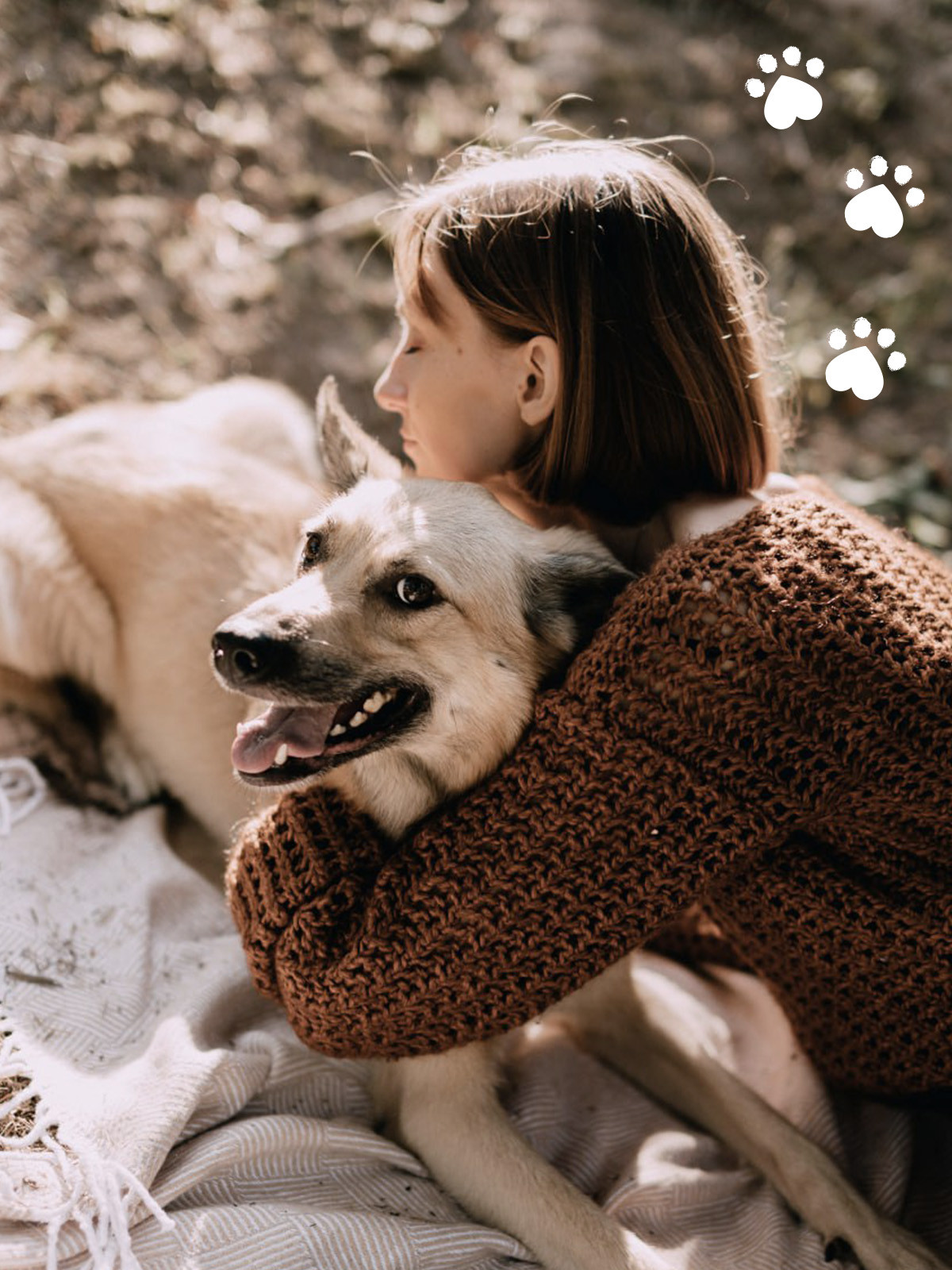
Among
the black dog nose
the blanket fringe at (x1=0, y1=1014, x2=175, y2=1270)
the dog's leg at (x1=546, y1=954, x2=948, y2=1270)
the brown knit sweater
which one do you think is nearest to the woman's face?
the brown knit sweater

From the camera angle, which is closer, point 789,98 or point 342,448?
point 342,448

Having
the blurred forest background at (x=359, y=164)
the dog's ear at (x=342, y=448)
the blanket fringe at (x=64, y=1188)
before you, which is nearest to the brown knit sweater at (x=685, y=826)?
the blanket fringe at (x=64, y=1188)

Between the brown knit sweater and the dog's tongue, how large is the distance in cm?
17

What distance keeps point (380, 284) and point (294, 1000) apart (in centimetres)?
316

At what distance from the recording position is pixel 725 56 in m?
5.67

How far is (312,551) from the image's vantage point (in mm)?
1980

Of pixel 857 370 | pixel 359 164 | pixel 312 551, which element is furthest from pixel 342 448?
pixel 359 164

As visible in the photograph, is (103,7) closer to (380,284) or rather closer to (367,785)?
(380,284)

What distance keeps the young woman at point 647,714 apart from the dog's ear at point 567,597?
4.3 inches

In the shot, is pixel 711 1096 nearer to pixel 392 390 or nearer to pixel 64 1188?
pixel 64 1188

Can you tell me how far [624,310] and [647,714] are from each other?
32.2 inches

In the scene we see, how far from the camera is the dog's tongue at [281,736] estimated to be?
1.73 meters

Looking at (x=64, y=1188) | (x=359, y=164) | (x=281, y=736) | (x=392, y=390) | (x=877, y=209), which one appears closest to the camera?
(x=64, y=1188)

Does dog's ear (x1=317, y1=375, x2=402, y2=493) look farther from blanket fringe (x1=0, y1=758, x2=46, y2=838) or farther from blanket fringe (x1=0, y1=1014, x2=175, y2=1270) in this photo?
blanket fringe (x1=0, y1=1014, x2=175, y2=1270)
